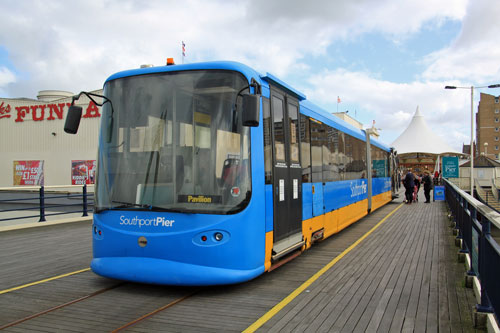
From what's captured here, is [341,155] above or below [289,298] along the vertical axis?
above

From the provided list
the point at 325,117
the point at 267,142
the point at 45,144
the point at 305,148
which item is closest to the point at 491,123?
the point at 45,144

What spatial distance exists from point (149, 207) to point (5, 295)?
2.23 m

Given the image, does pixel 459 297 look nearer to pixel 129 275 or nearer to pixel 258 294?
pixel 258 294

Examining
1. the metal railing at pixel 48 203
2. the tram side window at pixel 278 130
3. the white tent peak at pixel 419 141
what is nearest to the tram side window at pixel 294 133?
the tram side window at pixel 278 130

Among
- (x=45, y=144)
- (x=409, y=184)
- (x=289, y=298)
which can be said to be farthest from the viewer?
(x=45, y=144)

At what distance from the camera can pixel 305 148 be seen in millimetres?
8117

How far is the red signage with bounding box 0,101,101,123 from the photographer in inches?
1393

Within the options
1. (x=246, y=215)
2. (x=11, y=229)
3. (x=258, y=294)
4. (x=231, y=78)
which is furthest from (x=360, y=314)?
(x=11, y=229)

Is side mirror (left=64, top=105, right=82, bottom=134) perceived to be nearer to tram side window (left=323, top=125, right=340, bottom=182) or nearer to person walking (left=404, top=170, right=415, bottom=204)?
tram side window (left=323, top=125, right=340, bottom=182)

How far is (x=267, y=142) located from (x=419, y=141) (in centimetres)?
5548

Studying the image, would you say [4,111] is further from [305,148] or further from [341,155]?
[305,148]

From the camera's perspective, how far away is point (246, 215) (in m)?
5.65

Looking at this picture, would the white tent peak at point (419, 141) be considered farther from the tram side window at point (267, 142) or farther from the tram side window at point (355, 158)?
the tram side window at point (267, 142)

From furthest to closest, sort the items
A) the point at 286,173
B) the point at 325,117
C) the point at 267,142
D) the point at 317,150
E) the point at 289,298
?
the point at 325,117 → the point at 317,150 → the point at 286,173 → the point at 267,142 → the point at 289,298
